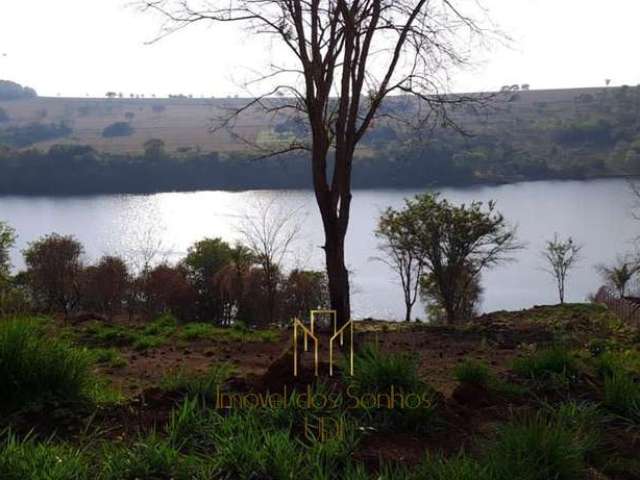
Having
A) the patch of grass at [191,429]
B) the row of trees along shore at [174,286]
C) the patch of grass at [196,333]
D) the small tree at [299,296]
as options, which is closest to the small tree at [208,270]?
the row of trees along shore at [174,286]

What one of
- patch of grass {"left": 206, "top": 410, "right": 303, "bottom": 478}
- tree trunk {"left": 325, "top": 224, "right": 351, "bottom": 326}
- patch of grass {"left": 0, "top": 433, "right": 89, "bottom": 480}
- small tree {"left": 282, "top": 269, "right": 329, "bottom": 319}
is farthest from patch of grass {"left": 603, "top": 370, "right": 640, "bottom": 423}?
small tree {"left": 282, "top": 269, "right": 329, "bottom": 319}

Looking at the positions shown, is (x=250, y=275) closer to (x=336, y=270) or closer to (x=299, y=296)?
(x=299, y=296)

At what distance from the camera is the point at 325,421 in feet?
12.3

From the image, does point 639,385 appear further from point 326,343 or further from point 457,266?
point 457,266

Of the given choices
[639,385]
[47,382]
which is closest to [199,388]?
[47,382]

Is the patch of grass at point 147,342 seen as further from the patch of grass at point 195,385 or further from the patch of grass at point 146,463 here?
the patch of grass at point 146,463

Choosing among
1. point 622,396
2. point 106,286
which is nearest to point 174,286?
point 106,286

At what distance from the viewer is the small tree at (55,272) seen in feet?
67.5

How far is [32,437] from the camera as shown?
3594 mm

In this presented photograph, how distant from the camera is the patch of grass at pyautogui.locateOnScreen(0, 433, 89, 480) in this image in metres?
2.97

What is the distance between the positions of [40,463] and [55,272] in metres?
19.1

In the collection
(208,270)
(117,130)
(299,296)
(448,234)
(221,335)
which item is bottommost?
(299,296)

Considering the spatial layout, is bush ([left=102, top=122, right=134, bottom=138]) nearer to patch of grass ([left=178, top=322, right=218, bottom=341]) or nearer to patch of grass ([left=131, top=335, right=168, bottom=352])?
patch of grass ([left=178, top=322, right=218, bottom=341])

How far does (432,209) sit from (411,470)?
55.7 feet
